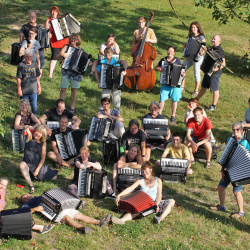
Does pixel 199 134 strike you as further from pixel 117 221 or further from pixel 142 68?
pixel 117 221

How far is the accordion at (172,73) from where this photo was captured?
10.5 metres

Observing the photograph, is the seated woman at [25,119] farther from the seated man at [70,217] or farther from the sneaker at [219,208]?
the sneaker at [219,208]

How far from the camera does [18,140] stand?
9.00 metres

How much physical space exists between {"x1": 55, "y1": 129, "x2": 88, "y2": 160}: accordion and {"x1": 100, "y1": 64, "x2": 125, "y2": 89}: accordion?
1991 mm

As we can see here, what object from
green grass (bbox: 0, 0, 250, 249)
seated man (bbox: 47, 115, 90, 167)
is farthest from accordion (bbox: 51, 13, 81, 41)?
seated man (bbox: 47, 115, 90, 167)

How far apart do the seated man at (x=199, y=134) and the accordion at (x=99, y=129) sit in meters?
2.03

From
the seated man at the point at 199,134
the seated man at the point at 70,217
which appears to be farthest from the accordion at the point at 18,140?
the seated man at the point at 199,134

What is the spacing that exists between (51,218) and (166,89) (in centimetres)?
555

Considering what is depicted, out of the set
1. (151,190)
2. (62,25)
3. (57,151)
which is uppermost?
(62,25)

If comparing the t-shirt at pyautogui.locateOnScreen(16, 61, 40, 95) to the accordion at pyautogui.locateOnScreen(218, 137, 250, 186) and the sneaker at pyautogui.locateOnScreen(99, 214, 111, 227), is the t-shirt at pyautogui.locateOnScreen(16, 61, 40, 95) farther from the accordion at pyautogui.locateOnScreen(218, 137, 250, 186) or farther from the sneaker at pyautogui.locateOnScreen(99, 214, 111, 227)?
the accordion at pyautogui.locateOnScreen(218, 137, 250, 186)

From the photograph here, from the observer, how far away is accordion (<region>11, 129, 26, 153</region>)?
8938 millimetres

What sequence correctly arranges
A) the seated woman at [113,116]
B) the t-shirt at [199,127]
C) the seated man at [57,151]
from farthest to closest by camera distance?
the seated woman at [113,116] → the t-shirt at [199,127] → the seated man at [57,151]

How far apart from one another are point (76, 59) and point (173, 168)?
402 cm

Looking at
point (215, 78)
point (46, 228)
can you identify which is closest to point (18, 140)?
point (46, 228)
